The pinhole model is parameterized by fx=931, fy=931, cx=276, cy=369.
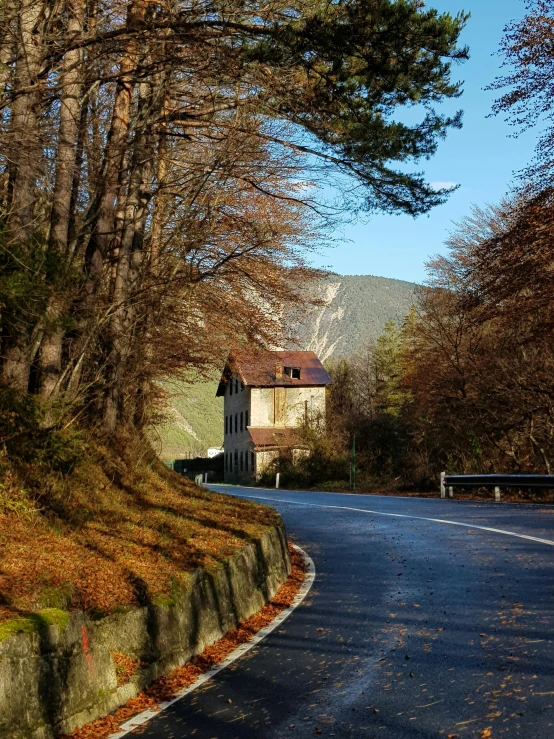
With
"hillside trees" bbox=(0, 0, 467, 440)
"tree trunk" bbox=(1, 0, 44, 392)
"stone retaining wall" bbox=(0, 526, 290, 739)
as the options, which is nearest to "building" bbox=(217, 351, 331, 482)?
"hillside trees" bbox=(0, 0, 467, 440)

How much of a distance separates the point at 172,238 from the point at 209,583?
9890mm

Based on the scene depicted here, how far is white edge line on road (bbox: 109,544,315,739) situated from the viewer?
6207 mm

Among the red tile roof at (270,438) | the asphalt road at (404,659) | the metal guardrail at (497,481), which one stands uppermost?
the red tile roof at (270,438)

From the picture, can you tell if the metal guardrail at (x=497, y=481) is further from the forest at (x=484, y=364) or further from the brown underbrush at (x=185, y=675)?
the brown underbrush at (x=185, y=675)

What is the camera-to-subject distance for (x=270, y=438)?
68.1 meters

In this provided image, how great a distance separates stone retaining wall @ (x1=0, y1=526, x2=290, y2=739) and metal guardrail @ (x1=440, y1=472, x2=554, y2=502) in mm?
16551

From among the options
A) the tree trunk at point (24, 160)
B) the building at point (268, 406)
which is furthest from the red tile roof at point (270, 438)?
the tree trunk at point (24, 160)

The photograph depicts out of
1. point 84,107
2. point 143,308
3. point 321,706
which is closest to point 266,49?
point 84,107

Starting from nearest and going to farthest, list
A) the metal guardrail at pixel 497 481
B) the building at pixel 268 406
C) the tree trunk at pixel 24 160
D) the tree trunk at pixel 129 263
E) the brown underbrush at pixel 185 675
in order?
the brown underbrush at pixel 185 675 → the tree trunk at pixel 24 160 → the tree trunk at pixel 129 263 → the metal guardrail at pixel 497 481 → the building at pixel 268 406

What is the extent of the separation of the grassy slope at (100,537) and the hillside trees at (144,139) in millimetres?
999

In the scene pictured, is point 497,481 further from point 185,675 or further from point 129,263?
point 185,675

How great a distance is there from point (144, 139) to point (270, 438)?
5297 cm

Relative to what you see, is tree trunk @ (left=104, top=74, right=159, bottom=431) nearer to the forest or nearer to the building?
the forest

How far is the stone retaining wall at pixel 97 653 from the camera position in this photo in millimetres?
5621
